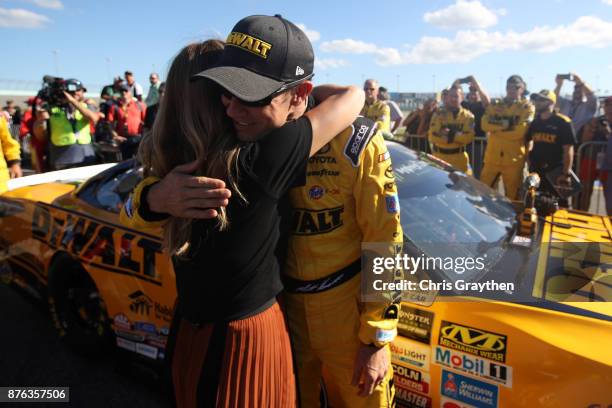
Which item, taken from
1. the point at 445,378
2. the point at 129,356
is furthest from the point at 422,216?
the point at 129,356

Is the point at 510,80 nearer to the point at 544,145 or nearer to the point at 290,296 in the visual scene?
the point at 544,145

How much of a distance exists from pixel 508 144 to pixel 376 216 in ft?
15.4

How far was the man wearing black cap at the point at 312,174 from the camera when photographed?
1.09m

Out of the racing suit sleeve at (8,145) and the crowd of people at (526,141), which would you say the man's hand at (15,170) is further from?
the crowd of people at (526,141)

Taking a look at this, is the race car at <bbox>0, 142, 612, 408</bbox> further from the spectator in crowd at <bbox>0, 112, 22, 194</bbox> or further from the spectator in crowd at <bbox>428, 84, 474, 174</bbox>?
the spectator in crowd at <bbox>428, 84, 474, 174</bbox>

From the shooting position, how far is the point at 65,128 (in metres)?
5.82

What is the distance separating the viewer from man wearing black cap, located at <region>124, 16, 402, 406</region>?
42.8 inches

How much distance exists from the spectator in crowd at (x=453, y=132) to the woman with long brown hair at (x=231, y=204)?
470 centimetres

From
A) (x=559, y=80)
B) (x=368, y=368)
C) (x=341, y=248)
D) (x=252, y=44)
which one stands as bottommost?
(x=368, y=368)

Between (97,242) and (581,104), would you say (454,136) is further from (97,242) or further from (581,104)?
(97,242)

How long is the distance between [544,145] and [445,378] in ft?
14.2

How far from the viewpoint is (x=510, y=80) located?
18.6ft

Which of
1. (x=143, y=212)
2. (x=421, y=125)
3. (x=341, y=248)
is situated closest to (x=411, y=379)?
(x=341, y=248)

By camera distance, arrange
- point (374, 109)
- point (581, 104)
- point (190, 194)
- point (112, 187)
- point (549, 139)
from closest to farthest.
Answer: point (190, 194) < point (112, 187) < point (549, 139) < point (374, 109) < point (581, 104)
